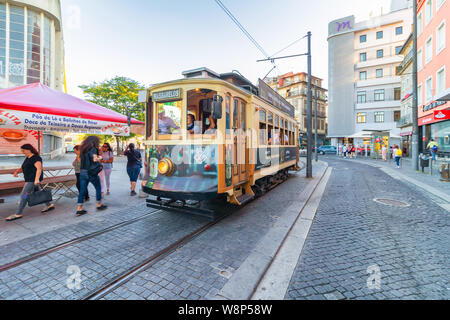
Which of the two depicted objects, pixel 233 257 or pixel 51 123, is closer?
pixel 233 257

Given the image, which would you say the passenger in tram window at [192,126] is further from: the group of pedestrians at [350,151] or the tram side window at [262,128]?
the group of pedestrians at [350,151]

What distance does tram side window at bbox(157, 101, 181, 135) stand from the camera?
4.99 m

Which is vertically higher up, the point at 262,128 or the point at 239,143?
the point at 262,128

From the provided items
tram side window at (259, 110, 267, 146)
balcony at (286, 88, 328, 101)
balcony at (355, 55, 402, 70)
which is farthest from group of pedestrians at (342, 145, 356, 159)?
tram side window at (259, 110, 267, 146)

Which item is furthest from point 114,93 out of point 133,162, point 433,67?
→ point 433,67

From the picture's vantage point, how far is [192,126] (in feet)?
16.4

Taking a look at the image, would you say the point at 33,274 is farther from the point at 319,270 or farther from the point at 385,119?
the point at 385,119

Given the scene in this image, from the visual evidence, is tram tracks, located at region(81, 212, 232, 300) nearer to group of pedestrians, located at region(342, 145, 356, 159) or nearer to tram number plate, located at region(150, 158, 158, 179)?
tram number plate, located at region(150, 158, 158, 179)

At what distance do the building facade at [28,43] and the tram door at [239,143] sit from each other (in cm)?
2238

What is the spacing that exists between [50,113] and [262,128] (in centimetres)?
582

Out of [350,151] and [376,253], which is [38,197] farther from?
[350,151]

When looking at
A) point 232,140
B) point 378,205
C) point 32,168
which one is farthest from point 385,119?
point 32,168

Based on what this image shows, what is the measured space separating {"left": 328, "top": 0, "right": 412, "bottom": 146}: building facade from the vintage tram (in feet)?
118

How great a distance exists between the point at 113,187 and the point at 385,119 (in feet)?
140
